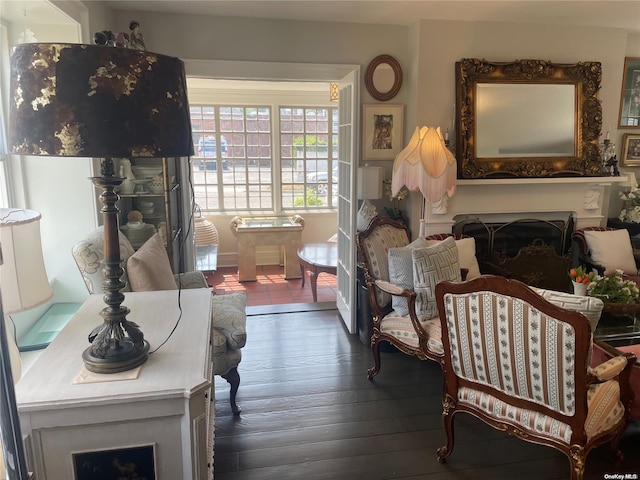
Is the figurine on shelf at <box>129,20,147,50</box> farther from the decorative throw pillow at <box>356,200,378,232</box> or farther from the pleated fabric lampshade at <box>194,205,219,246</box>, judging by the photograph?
the pleated fabric lampshade at <box>194,205,219,246</box>

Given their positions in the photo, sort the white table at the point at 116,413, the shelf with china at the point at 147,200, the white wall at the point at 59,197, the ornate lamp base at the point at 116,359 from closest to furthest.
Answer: the white table at the point at 116,413 → the ornate lamp base at the point at 116,359 → the white wall at the point at 59,197 → the shelf with china at the point at 147,200

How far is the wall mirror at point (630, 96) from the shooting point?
13.4ft

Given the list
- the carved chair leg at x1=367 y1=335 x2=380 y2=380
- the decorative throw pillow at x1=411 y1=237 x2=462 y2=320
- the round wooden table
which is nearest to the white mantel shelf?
the decorative throw pillow at x1=411 y1=237 x2=462 y2=320

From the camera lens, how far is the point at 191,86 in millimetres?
6234

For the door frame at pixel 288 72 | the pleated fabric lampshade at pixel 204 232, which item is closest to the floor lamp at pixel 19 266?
the door frame at pixel 288 72

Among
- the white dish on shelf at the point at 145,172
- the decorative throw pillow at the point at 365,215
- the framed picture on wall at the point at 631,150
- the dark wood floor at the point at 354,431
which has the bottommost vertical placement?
the dark wood floor at the point at 354,431

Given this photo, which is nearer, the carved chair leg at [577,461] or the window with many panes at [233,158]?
the carved chair leg at [577,461]

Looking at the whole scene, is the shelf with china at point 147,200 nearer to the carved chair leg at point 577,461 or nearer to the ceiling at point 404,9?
the ceiling at point 404,9

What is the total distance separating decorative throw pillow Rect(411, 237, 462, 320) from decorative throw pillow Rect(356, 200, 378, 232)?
78 cm

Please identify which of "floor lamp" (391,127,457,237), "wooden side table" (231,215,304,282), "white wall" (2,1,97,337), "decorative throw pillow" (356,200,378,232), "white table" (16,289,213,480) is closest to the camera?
"white table" (16,289,213,480)

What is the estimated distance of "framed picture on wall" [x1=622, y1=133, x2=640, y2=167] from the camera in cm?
414

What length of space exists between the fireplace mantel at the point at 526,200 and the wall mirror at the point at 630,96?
0.59 metres

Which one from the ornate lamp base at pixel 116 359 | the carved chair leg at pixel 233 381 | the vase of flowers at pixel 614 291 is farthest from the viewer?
the vase of flowers at pixel 614 291

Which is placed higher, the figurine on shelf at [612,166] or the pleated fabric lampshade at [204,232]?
the figurine on shelf at [612,166]
